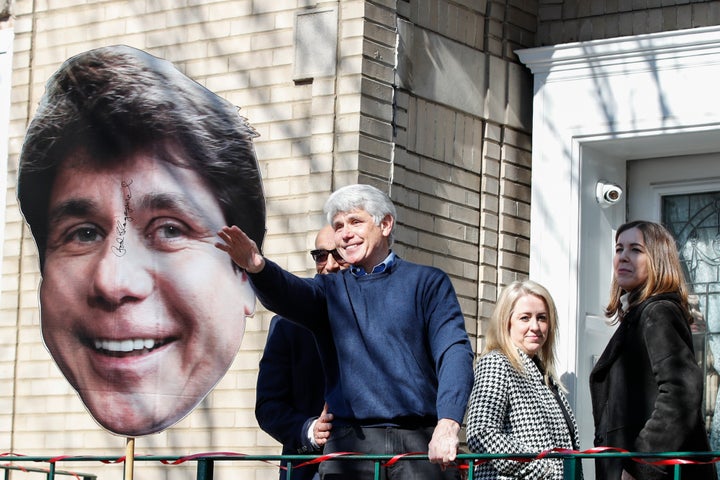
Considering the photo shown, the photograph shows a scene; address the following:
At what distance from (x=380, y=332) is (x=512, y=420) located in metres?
0.71

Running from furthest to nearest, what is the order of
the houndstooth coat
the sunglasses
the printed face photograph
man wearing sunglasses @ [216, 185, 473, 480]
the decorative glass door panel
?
the decorative glass door panel
the printed face photograph
the sunglasses
the houndstooth coat
man wearing sunglasses @ [216, 185, 473, 480]

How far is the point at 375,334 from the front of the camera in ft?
16.9

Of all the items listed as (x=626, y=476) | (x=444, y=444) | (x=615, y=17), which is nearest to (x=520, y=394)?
(x=626, y=476)

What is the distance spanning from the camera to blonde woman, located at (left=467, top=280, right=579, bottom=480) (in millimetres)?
5410

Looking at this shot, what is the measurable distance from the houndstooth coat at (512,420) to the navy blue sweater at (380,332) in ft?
1.09

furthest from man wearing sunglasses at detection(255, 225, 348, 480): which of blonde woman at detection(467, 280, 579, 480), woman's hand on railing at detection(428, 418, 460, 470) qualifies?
woman's hand on railing at detection(428, 418, 460, 470)

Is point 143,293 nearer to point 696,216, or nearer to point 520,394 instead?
point 520,394

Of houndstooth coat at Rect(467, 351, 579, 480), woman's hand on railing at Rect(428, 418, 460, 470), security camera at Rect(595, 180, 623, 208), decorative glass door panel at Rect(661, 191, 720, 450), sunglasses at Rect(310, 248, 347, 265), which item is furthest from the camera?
security camera at Rect(595, 180, 623, 208)

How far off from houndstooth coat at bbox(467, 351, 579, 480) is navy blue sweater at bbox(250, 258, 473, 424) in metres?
0.33

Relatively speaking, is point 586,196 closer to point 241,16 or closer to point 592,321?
point 592,321

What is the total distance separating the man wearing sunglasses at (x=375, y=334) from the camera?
5051 millimetres

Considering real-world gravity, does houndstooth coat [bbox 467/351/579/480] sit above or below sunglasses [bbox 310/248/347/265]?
below

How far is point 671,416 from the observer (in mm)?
5492

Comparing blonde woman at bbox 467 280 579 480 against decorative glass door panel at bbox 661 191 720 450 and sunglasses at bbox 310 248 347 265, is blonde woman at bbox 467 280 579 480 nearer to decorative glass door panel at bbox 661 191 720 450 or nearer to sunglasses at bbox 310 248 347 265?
sunglasses at bbox 310 248 347 265
